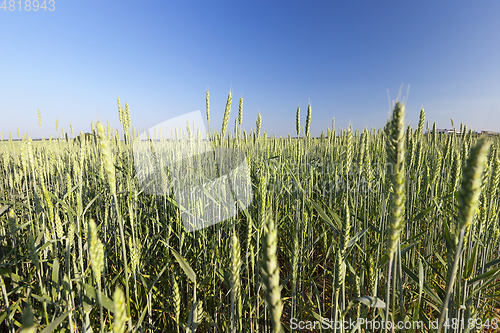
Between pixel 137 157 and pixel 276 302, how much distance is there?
7.93 feet

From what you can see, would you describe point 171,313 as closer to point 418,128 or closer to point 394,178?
point 394,178

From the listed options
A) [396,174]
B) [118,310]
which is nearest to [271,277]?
[118,310]

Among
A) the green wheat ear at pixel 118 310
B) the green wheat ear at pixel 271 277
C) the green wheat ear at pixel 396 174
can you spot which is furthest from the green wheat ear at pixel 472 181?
the green wheat ear at pixel 118 310

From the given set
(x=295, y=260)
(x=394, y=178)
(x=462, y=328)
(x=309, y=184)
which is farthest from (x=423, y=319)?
(x=309, y=184)

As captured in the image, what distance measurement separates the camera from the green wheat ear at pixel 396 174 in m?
0.55

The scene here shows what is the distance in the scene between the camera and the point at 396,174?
0.56 m

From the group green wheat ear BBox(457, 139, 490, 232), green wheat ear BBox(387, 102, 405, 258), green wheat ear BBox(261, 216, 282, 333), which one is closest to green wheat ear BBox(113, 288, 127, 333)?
green wheat ear BBox(261, 216, 282, 333)

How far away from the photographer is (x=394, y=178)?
569mm

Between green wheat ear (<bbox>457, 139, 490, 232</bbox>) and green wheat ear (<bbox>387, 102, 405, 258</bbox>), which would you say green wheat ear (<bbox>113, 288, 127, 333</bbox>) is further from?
green wheat ear (<bbox>457, 139, 490, 232</bbox>)

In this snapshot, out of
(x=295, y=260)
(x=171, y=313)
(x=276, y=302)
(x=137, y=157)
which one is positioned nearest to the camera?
(x=276, y=302)

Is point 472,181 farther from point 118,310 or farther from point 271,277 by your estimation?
point 118,310

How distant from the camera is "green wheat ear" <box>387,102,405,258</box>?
547mm

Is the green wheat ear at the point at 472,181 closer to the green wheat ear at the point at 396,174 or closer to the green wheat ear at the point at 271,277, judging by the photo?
the green wheat ear at the point at 396,174

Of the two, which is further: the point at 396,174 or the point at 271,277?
the point at 396,174
